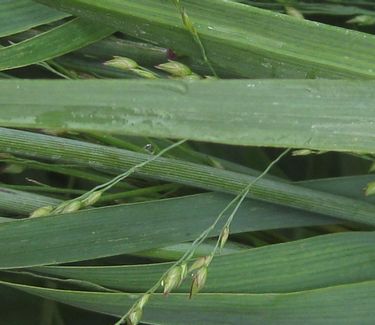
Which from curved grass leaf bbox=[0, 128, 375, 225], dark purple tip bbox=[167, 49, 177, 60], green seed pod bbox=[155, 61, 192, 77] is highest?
dark purple tip bbox=[167, 49, 177, 60]

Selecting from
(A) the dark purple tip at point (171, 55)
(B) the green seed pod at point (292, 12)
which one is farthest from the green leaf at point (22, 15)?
(B) the green seed pod at point (292, 12)

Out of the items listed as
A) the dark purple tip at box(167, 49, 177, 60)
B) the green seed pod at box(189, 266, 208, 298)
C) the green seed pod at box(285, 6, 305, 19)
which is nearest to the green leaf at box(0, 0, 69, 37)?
the dark purple tip at box(167, 49, 177, 60)

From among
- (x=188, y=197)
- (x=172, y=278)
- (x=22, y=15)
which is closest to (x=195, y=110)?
(x=172, y=278)

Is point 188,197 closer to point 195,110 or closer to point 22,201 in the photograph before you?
point 22,201

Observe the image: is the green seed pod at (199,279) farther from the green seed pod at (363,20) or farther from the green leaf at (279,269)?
the green seed pod at (363,20)

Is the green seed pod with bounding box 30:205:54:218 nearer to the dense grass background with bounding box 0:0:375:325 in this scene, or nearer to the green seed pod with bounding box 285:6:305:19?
the dense grass background with bounding box 0:0:375:325

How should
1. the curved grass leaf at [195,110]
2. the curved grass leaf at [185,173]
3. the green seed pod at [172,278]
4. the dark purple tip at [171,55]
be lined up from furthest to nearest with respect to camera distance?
1. the dark purple tip at [171,55]
2. the curved grass leaf at [185,173]
3. the green seed pod at [172,278]
4. the curved grass leaf at [195,110]

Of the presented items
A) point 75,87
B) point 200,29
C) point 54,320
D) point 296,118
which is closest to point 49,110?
point 75,87
